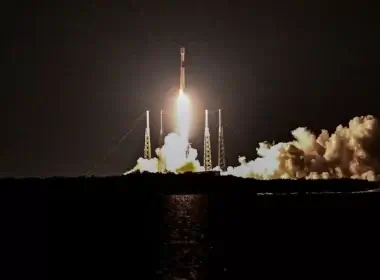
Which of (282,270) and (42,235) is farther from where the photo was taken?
(42,235)

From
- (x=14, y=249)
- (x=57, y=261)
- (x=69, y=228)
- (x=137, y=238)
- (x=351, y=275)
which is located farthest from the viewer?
(x=69, y=228)

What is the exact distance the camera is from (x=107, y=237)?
88.8m

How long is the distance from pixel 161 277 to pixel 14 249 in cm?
2046

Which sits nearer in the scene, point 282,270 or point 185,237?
point 282,270

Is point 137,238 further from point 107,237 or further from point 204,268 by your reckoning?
point 204,268

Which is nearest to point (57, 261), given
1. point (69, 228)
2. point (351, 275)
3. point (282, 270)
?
point (282, 270)

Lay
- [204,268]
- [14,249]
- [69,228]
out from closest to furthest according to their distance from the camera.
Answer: [204,268] → [14,249] → [69,228]

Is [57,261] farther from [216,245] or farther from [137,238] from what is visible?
[137,238]

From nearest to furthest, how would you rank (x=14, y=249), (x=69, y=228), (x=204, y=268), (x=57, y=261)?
(x=204, y=268)
(x=57, y=261)
(x=14, y=249)
(x=69, y=228)

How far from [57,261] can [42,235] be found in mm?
24041

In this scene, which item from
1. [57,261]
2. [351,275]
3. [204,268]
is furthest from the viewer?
[57,261]

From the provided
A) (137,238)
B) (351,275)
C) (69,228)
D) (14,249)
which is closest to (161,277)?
(351,275)

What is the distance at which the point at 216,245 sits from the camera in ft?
254

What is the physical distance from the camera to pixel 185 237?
90.2 meters
